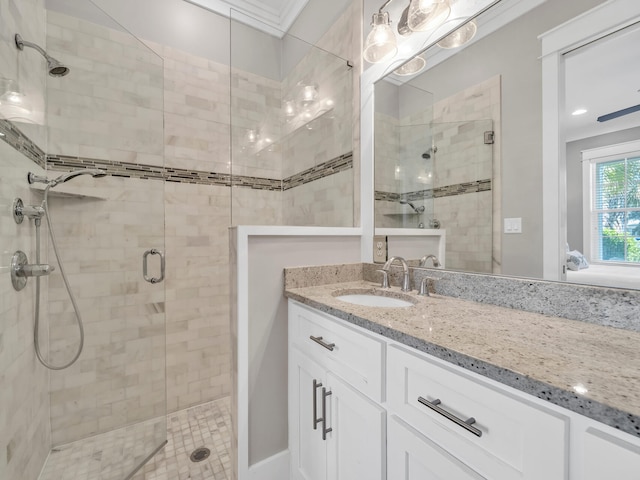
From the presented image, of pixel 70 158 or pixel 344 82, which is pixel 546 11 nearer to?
pixel 344 82

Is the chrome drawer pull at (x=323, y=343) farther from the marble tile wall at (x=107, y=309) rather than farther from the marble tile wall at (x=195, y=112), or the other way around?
the marble tile wall at (x=195, y=112)

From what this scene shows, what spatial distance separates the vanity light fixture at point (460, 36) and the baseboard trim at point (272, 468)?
78.4 inches

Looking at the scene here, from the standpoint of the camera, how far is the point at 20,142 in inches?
49.3

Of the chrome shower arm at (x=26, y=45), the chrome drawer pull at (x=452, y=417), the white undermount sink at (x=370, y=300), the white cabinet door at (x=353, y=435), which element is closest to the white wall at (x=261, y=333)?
the white undermount sink at (x=370, y=300)

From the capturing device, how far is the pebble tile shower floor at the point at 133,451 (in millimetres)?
1387

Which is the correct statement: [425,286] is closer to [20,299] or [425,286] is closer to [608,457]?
[608,457]

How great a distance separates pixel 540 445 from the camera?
491 millimetres

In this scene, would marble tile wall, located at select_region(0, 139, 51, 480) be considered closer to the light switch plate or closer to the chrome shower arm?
the chrome shower arm

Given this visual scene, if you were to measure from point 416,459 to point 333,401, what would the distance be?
38cm

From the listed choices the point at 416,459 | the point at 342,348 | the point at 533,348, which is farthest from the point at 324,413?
the point at 533,348

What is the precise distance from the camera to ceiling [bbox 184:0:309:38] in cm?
220

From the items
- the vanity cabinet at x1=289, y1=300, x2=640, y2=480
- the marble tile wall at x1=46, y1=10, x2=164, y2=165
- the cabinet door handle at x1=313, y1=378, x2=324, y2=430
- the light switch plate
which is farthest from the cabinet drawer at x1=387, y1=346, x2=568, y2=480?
the marble tile wall at x1=46, y1=10, x2=164, y2=165

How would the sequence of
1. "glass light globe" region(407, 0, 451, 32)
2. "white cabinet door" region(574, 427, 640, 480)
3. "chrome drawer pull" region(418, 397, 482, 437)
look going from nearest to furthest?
1. "white cabinet door" region(574, 427, 640, 480)
2. "chrome drawer pull" region(418, 397, 482, 437)
3. "glass light globe" region(407, 0, 451, 32)

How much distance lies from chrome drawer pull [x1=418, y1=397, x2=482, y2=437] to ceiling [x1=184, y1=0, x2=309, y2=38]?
100 inches
